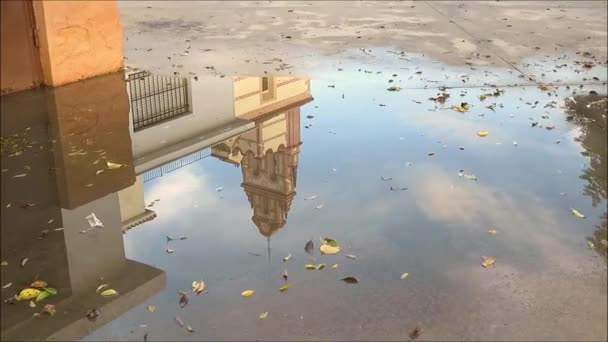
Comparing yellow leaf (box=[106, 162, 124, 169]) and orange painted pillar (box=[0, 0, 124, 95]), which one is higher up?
orange painted pillar (box=[0, 0, 124, 95])

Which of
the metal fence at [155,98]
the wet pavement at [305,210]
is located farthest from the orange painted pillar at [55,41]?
the metal fence at [155,98]

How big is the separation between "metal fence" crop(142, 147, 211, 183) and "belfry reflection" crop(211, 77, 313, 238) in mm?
102

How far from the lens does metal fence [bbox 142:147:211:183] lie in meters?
5.25

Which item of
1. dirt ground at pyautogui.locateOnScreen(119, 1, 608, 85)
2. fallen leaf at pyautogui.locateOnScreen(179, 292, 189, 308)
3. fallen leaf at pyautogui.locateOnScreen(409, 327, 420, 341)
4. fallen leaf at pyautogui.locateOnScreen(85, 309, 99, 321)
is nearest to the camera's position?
fallen leaf at pyautogui.locateOnScreen(409, 327, 420, 341)

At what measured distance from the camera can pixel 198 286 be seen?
3699 mm

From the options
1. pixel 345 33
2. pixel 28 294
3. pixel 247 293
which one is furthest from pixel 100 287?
pixel 345 33

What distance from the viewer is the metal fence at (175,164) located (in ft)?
17.2

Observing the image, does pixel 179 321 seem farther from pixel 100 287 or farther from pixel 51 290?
pixel 51 290

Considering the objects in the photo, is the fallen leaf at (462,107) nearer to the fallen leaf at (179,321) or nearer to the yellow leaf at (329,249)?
the yellow leaf at (329,249)

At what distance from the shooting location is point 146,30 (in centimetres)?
1079

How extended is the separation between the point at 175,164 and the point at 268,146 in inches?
32.2

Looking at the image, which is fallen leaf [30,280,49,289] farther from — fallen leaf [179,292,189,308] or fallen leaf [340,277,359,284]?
fallen leaf [340,277,359,284]

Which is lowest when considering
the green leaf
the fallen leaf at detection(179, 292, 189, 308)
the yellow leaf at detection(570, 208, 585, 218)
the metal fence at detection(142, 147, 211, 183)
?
the fallen leaf at detection(179, 292, 189, 308)

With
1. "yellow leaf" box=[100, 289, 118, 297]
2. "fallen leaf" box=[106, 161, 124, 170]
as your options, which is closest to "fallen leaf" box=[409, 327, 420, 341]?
"yellow leaf" box=[100, 289, 118, 297]
